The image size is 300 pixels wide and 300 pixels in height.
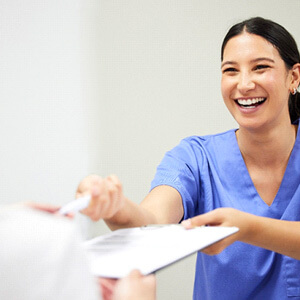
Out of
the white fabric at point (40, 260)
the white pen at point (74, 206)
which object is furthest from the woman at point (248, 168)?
the white fabric at point (40, 260)

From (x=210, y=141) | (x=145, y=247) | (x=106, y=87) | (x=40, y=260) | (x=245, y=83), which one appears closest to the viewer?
(x=40, y=260)

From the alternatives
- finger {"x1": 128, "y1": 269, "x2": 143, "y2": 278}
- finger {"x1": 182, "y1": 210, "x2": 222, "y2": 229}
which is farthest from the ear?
finger {"x1": 128, "y1": 269, "x2": 143, "y2": 278}

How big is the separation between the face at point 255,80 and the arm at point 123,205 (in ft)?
0.83

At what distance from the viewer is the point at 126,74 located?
1.67 m

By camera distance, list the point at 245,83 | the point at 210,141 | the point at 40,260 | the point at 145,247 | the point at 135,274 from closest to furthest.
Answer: the point at 40,260 → the point at 135,274 → the point at 145,247 → the point at 245,83 → the point at 210,141

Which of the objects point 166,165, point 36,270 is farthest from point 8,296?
point 166,165

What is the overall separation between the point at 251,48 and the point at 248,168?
27 centimetres

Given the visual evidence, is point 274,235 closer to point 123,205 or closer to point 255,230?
point 255,230

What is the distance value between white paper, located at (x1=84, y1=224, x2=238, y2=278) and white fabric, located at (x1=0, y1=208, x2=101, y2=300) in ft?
0.39

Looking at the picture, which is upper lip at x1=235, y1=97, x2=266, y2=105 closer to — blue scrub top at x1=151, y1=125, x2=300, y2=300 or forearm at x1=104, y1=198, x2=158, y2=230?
blue scrub top at x1=151, y1=125, x2=300, y2=300

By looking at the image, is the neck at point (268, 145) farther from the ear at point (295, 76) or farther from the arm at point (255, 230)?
the arm at point (255, 230)

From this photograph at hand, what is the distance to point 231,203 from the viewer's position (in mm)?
985

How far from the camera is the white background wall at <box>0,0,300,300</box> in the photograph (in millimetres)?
1636

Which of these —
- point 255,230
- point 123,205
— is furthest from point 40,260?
point 255,230
